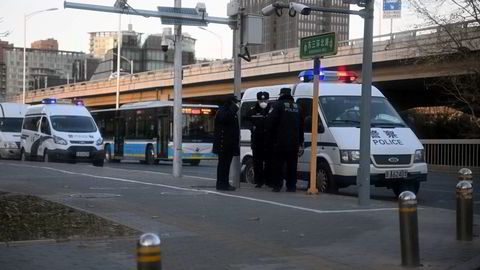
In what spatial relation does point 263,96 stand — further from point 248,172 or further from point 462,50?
point 462,50

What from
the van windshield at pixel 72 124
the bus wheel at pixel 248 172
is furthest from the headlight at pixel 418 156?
the van windshield at pixel 72 124

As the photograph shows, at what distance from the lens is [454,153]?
34125 mm

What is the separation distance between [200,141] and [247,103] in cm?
1502

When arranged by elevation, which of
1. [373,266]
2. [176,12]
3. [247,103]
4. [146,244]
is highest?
[176,12]

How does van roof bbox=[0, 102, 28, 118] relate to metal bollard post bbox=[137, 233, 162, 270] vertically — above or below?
above

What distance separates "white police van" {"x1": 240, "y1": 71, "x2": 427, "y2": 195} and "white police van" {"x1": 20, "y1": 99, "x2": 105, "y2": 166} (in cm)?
1407

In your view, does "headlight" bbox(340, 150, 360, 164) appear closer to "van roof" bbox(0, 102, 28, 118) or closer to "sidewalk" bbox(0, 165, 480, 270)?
"sidewalk" bbox(0, 165, 480, 270)

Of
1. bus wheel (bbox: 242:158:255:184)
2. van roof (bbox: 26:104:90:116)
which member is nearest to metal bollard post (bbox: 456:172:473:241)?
bus wheel (bbox: 242:158:255:184)

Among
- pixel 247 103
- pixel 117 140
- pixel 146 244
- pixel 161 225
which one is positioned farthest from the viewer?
pixel 117 140

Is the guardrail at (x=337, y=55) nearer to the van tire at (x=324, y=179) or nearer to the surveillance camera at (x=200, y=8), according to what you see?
the surveillance camera at (x=200, y=8)

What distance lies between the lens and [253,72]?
50.3 metres

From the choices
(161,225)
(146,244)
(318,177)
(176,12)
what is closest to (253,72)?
(176,12)

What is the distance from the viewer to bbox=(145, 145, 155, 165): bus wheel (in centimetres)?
3282

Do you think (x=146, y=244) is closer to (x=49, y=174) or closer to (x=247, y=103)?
(x=247, y=103)
